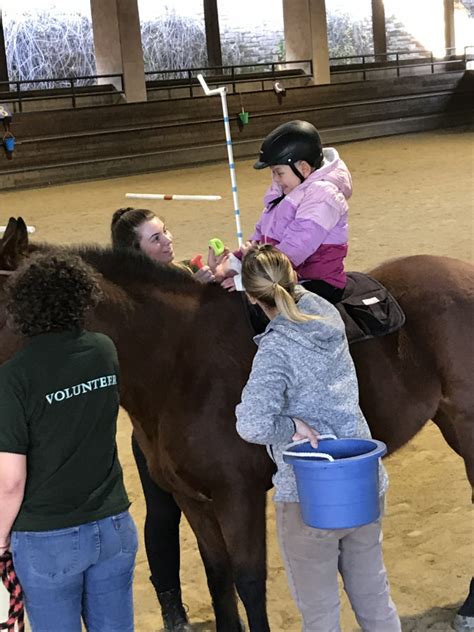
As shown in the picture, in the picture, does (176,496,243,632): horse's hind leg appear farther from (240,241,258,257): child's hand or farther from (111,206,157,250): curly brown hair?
(111,206,157,250): curly brown hair

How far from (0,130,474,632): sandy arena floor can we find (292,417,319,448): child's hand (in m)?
1.22

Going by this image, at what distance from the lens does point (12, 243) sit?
2.64 m

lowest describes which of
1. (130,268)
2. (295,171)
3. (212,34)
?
(130,268)

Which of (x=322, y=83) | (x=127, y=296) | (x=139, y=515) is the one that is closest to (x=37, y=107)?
(x=322, y=83)

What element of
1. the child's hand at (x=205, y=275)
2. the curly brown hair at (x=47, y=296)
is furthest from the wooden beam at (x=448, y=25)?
the curly brown hair at (x=47, y=296)

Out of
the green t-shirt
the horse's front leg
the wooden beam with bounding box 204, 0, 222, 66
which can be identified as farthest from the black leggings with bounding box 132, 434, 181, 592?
the wooden beam with bounding box 204, 0, 222, 66

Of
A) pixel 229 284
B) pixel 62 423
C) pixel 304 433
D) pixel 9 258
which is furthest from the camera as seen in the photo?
pixel 229 284

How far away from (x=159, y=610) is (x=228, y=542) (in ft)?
2.78

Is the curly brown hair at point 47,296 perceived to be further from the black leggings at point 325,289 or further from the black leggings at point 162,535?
the black leggings at point 162,535

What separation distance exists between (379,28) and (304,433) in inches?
992

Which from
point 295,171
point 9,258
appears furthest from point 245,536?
point 295,171

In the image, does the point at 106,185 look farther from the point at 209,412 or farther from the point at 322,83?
the point at 209,412

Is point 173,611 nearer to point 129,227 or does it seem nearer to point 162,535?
point 162,535

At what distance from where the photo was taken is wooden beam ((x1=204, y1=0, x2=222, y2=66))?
2217cm
